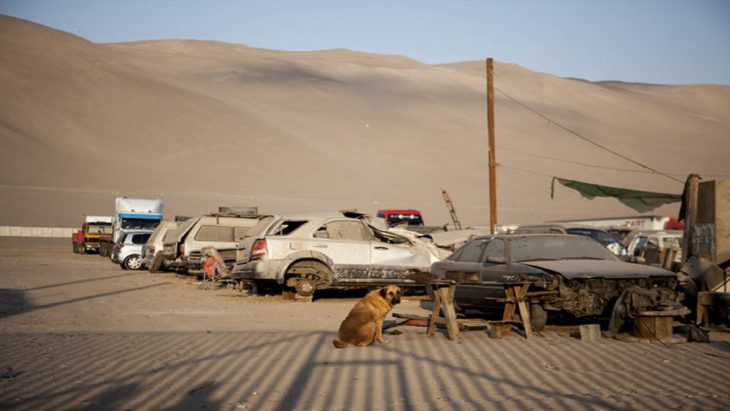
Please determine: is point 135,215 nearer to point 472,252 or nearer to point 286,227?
point 286,227

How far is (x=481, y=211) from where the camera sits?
72.4 metres

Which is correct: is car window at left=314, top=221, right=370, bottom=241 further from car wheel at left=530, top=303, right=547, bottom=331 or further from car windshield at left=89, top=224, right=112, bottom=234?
car windshield at left=89, top=224, right=112, bottom=234

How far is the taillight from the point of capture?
16703mm

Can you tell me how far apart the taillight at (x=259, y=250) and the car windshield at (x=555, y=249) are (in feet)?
18.4

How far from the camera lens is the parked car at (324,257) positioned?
16750 mm

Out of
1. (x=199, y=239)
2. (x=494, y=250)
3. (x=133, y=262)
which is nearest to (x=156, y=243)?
(x=199, y=239)

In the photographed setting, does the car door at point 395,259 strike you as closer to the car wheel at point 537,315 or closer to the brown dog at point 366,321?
the car wheel at point 537,315

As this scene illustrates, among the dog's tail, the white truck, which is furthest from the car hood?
the white truck

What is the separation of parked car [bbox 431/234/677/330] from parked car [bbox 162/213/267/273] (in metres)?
11.7

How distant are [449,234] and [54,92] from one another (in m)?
72.9

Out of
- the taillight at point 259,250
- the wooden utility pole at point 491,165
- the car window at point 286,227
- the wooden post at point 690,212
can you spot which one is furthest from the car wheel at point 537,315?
the wooden utility pole at point 491,165

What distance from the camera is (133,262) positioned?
3148cm

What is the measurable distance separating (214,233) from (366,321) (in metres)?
14.7

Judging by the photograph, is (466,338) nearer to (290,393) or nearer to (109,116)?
(290,393)
